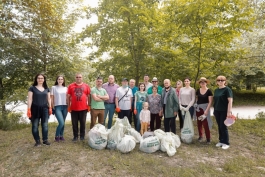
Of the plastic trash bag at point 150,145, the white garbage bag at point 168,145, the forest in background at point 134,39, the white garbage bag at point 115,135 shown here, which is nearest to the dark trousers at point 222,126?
the white garbage bag at point 168,145

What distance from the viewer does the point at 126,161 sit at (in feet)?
13.2

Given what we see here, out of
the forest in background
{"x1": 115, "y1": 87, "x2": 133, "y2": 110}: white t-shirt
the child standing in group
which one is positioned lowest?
the child standing in group

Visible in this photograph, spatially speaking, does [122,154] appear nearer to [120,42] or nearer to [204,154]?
[204,154]

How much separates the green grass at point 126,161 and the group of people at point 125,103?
46 centimetres

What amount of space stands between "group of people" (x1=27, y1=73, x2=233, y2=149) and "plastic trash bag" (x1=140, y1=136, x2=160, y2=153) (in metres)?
0.86

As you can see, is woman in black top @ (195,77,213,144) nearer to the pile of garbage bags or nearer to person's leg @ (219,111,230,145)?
person's leg @ (219,111,230,145)

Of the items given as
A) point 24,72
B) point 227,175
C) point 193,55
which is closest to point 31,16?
point 24,72

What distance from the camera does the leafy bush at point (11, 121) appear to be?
7.55 m

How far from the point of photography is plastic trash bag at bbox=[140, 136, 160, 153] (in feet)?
14.7

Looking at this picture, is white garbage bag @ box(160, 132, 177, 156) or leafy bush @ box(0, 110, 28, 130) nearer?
white garbage bag @ box(160, 132, 177, 156)

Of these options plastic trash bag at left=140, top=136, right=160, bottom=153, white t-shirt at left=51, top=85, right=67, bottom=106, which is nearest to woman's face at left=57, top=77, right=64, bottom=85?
white t-shirt at left=51, top=85, right=67, bottom=106

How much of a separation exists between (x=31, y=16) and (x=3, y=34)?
1430 mm

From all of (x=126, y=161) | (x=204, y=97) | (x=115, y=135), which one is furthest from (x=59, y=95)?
(x=204, y=97)

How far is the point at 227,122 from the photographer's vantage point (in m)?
4.73
